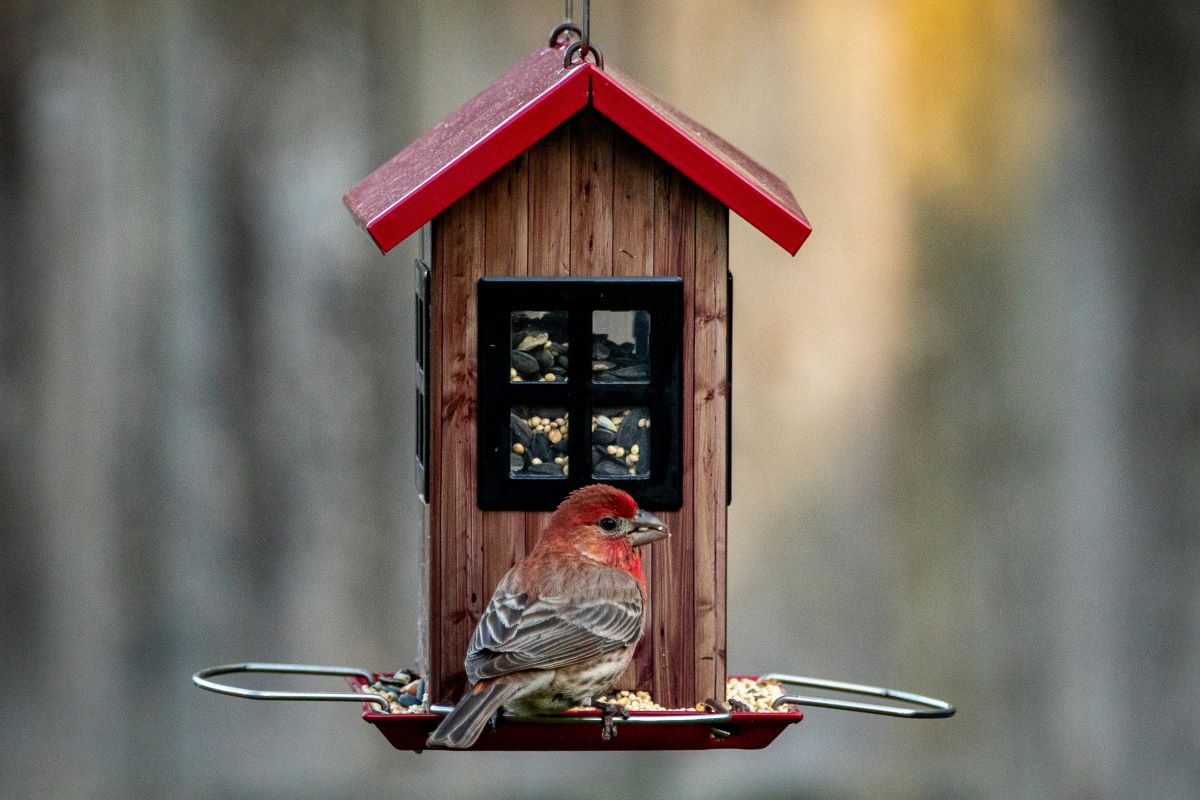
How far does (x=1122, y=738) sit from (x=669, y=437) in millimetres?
3624

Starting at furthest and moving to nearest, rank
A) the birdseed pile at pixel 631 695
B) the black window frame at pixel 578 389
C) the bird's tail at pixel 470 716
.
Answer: the birdseed pile at pixel 631 695, the black window frame at pixel 578 389, the bird's tail at pixel 470 716

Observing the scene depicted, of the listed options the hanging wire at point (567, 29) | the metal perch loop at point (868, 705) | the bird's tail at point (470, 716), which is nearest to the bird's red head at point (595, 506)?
the bird's tail at point (470, 716)

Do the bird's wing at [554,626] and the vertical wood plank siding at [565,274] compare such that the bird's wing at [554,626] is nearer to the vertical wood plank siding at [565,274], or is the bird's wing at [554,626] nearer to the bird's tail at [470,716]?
the bird's tail at [470,716]

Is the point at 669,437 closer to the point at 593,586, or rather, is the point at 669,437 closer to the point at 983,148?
the point at 593,586

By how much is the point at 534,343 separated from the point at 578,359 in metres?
0.12

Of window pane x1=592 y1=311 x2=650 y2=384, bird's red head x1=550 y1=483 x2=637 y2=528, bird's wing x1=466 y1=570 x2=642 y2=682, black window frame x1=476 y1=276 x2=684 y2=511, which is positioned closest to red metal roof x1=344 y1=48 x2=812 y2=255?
black window frame x1=476 y1=276 x2=684 y2=511

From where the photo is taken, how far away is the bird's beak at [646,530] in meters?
4.57

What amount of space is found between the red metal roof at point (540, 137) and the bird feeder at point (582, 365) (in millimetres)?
15

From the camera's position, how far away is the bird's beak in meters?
4.57

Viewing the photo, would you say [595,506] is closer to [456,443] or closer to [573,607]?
[573,607]

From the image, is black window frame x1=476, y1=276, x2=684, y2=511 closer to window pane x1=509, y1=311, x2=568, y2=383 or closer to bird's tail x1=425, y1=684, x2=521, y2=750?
window pane x1=509, y1=311, x2=568, y2=383

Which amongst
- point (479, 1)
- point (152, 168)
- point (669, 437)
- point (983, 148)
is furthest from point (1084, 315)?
point (152, 168)

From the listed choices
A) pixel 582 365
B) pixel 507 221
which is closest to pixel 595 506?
pixel 582 365

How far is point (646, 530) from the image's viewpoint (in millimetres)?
4570
